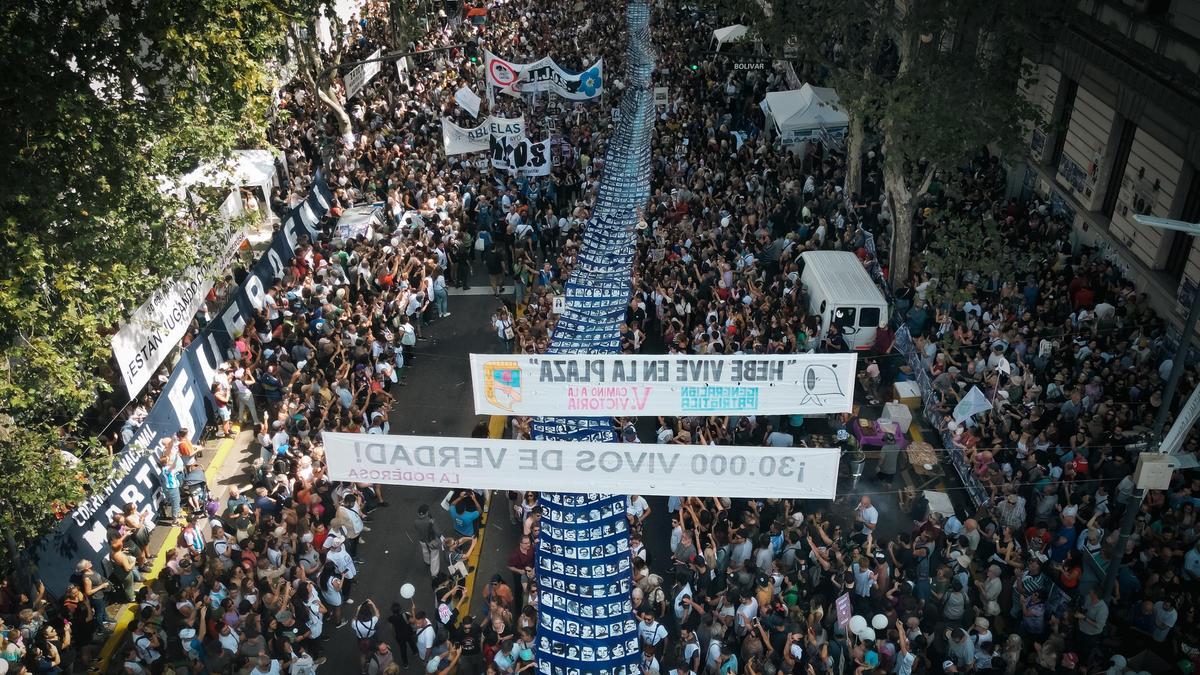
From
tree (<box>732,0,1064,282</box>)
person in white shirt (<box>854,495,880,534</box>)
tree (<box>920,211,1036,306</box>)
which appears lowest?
person in white shirt (<box>854,495,880,534</box>)

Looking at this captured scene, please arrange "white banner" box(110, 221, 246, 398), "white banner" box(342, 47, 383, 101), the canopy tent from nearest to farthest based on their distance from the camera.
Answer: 1. "white banner" box(110, 221, 246, 398)
2. the canopy tent
3. "white banner" box(342, 47, 383, 101)

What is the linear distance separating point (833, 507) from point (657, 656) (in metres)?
4.59

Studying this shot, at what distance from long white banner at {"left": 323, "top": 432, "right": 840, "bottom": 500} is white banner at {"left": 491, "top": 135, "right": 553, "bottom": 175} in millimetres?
15948

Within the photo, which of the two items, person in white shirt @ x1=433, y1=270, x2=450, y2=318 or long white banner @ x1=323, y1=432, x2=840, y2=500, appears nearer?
long white banner @ x1=323, y1=432, x2=840, y2=500

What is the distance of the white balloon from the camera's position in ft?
41.1

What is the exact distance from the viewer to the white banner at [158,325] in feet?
55.8

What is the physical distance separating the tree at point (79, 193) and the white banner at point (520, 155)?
9.37 metres

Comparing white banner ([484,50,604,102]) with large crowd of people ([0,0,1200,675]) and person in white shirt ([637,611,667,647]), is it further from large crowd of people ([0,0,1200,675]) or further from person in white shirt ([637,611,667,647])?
person in white shirt ([637,611,667,647])

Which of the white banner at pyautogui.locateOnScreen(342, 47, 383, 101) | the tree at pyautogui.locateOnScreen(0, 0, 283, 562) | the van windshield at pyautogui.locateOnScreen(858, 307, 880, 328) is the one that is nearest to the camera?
the tree at pyautogui.locateOnScreen(0, 0, 283, 562)

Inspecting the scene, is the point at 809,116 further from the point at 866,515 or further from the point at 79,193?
the point at 79,193

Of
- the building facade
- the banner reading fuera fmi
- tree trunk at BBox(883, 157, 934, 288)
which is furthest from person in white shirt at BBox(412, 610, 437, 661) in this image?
the building facade

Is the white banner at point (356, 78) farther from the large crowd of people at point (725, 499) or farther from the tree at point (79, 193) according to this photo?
the tree at point (79, 193)

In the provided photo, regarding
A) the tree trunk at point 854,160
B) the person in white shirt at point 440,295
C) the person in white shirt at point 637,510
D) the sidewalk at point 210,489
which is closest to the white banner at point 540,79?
the tree trunk at point 854,160

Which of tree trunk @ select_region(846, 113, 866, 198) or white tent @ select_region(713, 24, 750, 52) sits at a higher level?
white tent @ select_region(713, 24, 750, 52)
